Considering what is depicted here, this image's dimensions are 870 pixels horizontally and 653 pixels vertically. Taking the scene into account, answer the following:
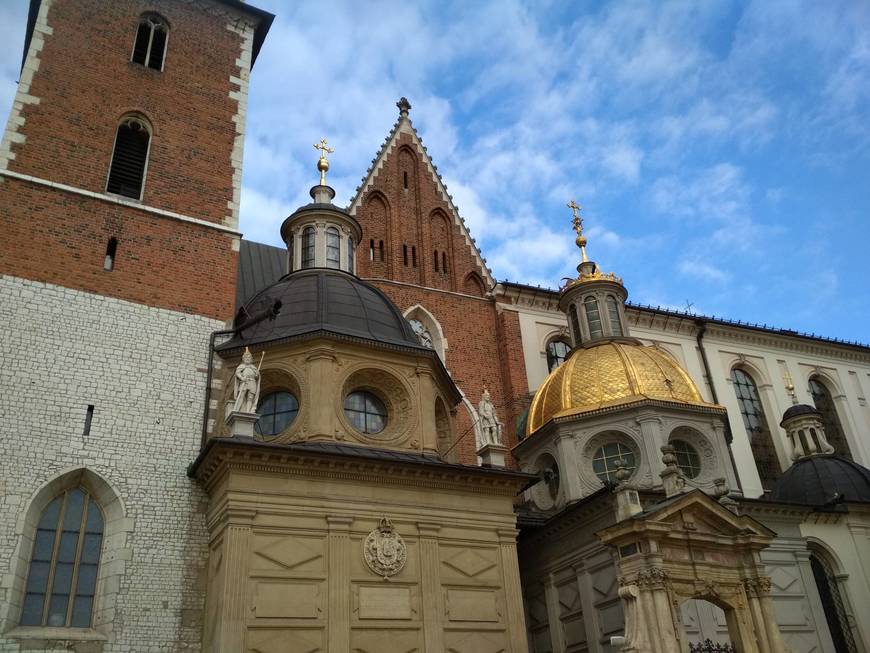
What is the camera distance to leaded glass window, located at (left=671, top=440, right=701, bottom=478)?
65.2ft

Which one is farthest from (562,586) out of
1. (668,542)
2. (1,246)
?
(1,246)

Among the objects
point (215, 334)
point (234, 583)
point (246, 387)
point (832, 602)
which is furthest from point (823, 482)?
point (234, 583)

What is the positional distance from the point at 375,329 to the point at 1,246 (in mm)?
7176

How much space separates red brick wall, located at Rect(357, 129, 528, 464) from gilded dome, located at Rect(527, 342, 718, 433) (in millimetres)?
Answer: 1835

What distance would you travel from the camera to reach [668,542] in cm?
1457

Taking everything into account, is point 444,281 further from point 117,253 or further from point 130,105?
point 117,253

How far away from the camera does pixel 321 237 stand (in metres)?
20.6

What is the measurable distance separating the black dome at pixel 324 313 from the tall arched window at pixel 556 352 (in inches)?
328

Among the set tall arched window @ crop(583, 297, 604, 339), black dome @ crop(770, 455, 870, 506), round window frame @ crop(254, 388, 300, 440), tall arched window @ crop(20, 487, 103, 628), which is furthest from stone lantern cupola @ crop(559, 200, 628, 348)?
tall arched window @ crop(20, 487, 103, 628)

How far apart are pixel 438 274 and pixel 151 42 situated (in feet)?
32.6

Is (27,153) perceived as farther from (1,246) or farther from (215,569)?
(215,569)

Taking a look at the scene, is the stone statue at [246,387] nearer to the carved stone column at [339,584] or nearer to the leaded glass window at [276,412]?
the leaded glass window at [276,412]

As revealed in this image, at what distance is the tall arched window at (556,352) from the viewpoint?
25359 mm

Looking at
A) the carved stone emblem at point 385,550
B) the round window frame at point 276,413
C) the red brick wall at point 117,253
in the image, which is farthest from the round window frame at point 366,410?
the red brick wall at point 117,253
